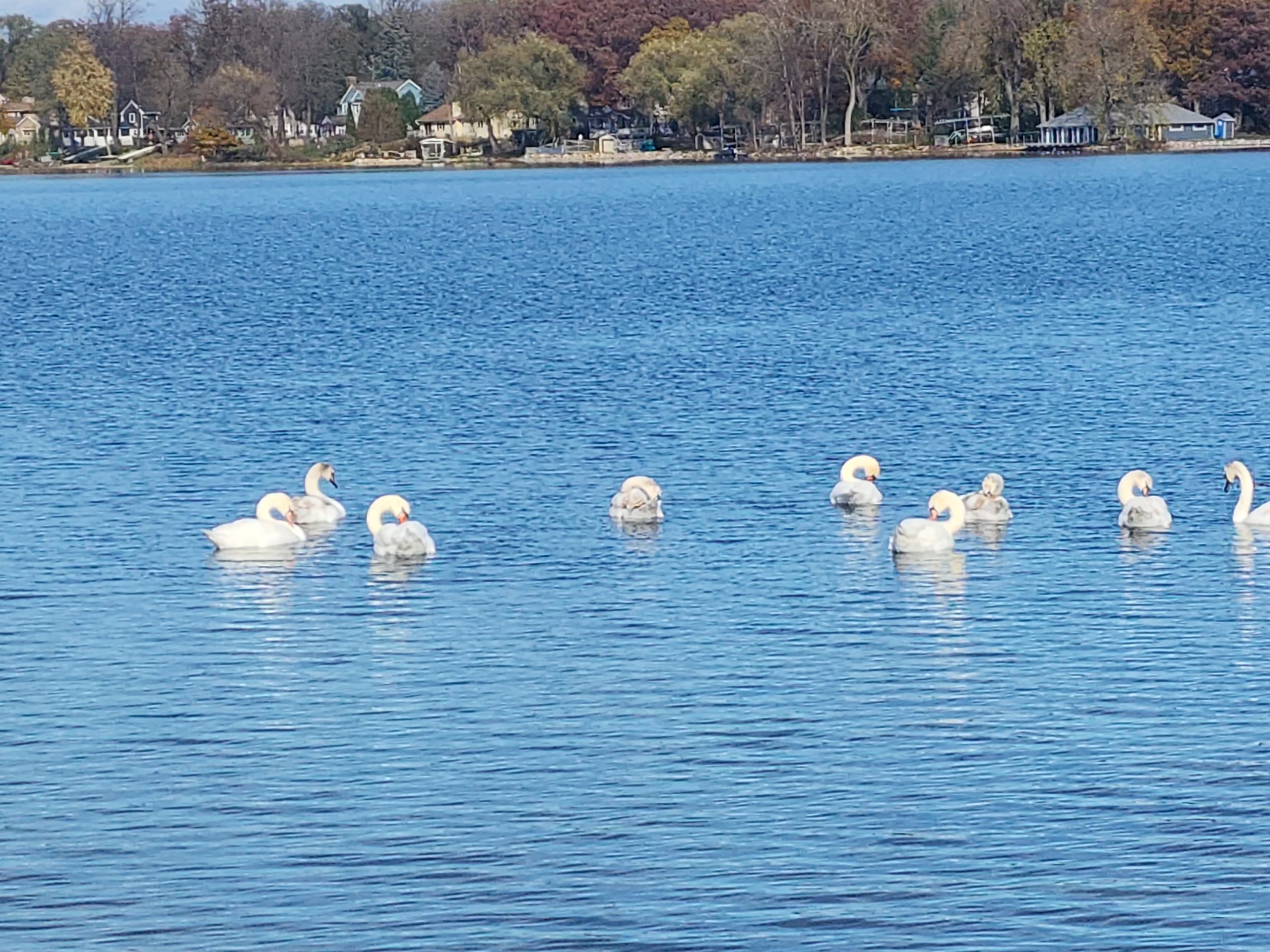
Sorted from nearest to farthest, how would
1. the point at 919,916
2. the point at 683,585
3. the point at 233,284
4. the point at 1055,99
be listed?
1. the point at 919,916
2. the point at 683,585
3. the point at 233,284
4. the point at 1055,99

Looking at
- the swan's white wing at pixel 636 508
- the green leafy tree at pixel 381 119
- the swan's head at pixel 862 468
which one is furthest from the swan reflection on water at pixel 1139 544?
the green leafy tree at pixel 381 119

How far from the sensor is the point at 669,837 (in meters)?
13.8

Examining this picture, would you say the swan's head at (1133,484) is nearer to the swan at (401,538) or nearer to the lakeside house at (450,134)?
the swan at (401,538)

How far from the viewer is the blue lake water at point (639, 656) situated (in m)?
12.9

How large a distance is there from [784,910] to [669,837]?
134 cm

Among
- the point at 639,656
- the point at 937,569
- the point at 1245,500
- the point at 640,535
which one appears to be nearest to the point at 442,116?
the point at 640,535

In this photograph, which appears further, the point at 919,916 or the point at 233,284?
the point at 233,284

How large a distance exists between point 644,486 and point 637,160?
531 feet

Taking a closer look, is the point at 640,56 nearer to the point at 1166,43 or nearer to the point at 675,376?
the point at 1166,43

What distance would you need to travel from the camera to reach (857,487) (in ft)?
78.0

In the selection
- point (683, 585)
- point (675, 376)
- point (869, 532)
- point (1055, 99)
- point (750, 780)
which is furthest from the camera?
point (1055, 99)

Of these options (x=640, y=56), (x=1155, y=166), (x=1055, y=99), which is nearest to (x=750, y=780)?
(x=1155, y=166)

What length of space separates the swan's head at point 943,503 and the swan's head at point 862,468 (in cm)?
206

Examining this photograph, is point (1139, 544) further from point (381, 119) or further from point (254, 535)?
point (381, 119)
